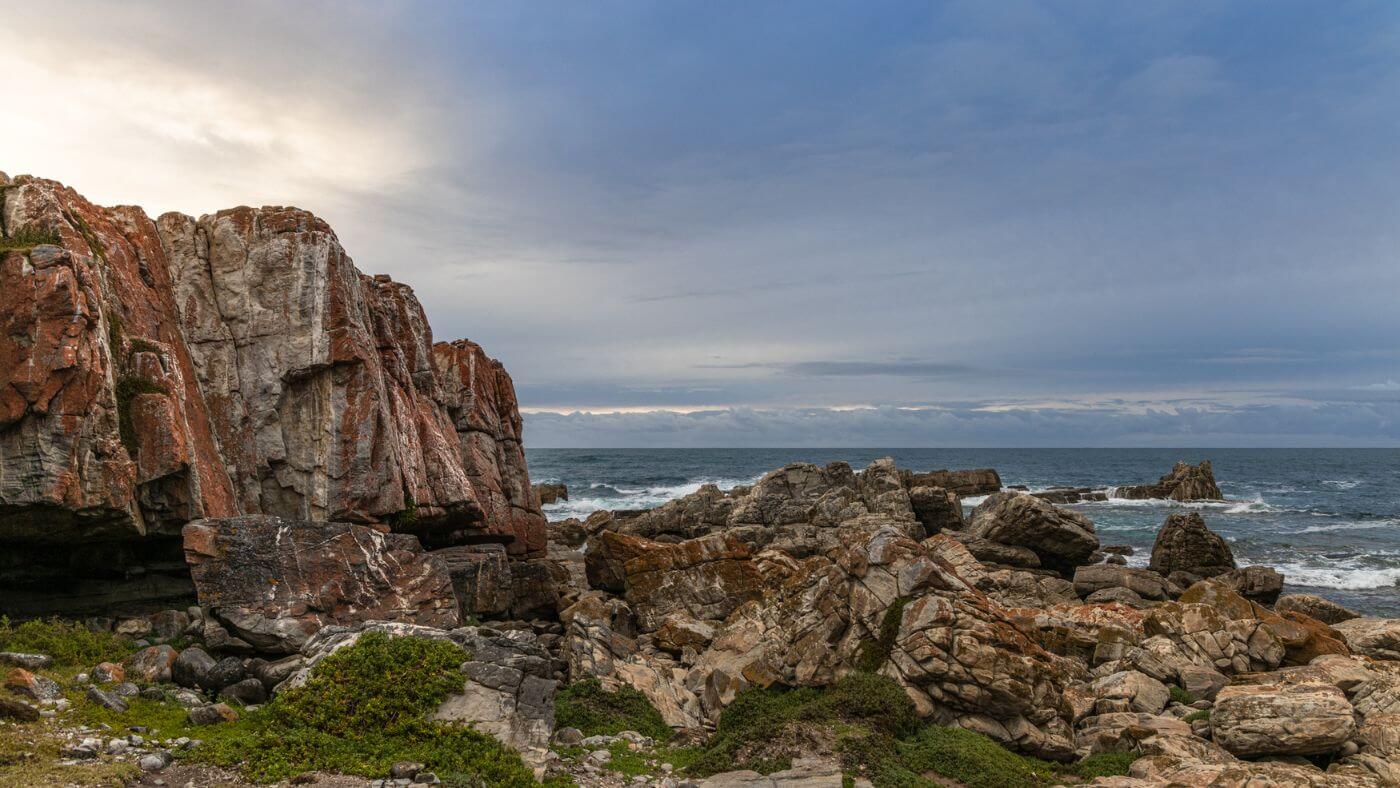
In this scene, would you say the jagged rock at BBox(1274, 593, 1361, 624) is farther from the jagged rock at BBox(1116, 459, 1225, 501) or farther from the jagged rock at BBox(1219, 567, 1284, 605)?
the jagged rock at BBox(1116, 459, 1225, 501)

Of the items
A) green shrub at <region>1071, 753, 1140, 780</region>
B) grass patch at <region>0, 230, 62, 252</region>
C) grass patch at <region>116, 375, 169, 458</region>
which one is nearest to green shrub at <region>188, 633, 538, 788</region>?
grass patch at <region>116, 375, 169, 458</region>

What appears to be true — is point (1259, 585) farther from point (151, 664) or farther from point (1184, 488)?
point (1184, 488)

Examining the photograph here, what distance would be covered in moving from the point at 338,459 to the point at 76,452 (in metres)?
7.18

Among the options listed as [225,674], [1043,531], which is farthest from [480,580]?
[1043,531]

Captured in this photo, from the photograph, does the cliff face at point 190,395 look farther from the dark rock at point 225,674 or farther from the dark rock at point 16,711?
the dark rock at point 16,711

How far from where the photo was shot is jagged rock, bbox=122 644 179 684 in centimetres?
1416

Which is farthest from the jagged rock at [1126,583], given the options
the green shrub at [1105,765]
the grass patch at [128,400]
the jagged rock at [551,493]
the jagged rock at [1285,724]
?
the jagged rock at [551,493]

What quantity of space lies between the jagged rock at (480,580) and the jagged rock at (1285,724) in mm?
17808

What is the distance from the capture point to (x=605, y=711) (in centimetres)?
1564

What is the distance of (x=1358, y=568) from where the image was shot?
4516 cm

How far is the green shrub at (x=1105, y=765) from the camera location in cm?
1391

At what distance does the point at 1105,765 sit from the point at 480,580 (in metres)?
16.7

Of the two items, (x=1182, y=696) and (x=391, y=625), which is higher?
(x=391, y=625)

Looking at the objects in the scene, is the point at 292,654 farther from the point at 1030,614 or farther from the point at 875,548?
the point at 1030,614
